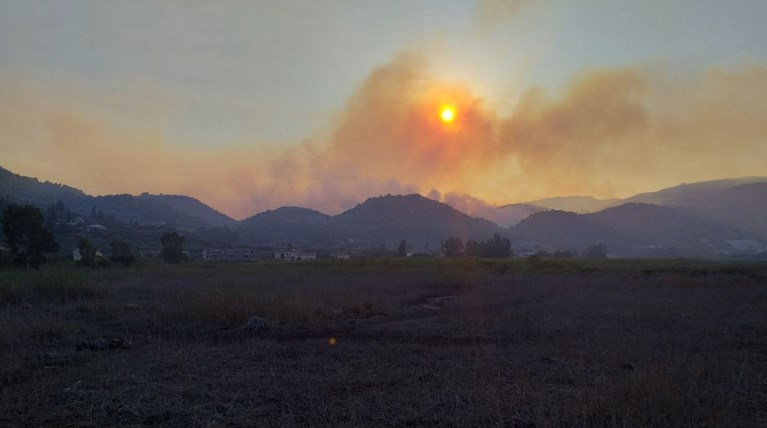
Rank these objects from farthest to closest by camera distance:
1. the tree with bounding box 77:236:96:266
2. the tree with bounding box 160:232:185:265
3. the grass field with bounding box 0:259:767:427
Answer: the tree with bounding box 160:232:185:265
the tree with bounding box 77:236:96:266
the grass field with bounding box 0:259:767:427

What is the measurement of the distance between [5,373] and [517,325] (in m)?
13.4

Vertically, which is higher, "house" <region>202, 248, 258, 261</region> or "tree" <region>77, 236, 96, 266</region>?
"tree" <region>77, 236, 96, 266</region>

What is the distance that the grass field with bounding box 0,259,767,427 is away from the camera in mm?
7020

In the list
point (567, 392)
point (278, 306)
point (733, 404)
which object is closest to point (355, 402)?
point (567, 392)

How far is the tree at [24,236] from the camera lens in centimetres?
4328

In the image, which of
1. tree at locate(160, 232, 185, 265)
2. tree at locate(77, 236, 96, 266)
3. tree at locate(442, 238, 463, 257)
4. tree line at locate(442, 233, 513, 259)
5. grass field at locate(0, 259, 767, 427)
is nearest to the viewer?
grass field at locate(0, 259, 767, 427)

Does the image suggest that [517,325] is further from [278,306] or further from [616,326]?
[278,306]

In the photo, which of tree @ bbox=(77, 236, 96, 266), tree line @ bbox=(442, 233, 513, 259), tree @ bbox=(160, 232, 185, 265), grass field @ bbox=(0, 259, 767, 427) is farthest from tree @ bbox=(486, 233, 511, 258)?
grass field @ bbox=(0, 259, 767, 427)

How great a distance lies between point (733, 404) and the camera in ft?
24.4

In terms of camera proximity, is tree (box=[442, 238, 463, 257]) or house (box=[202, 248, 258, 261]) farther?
tree (box=[442, 238, 463, 257])

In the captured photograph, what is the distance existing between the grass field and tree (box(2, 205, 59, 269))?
26989mm

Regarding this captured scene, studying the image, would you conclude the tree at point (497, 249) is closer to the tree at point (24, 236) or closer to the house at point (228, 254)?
the house at point (228, 254)

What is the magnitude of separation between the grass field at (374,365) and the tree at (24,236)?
27.0 m

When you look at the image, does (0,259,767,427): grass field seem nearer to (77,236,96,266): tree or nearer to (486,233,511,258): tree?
(77,236,96,266): tree
